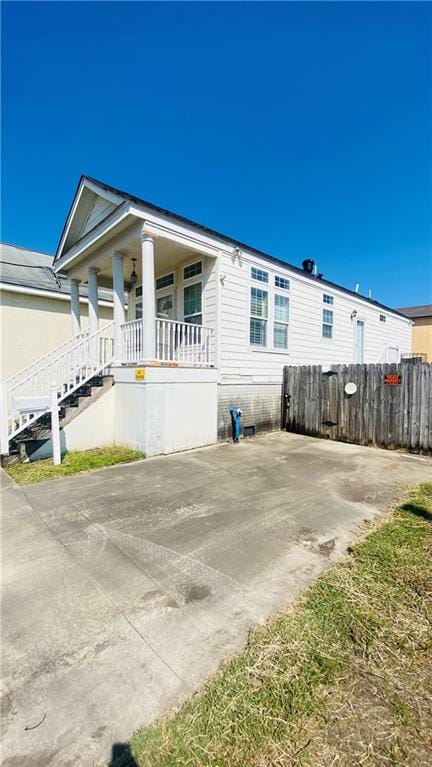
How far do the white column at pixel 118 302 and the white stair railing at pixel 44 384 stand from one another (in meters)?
0.39

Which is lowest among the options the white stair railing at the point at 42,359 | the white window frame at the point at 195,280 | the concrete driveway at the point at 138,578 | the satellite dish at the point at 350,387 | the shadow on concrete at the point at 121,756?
the concrete driveway at the point at 138,578

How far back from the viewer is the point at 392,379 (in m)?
7.43

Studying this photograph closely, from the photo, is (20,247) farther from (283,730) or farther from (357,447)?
(283,730)

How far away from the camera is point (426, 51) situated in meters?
6.32

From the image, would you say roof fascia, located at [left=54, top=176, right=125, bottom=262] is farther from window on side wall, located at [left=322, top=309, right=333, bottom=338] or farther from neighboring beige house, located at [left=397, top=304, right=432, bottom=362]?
neighboring beige house, located at [left=397, top=304, right=432, bottom=362]

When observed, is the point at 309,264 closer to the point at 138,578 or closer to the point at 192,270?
the point at 192,270

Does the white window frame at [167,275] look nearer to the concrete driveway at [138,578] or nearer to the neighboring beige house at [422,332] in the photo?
the concrete driveway at [138,578]

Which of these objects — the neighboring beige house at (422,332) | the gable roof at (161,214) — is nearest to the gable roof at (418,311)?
the neighboring beige house at (422,332)

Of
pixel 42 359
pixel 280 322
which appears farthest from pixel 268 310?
pixel 42 359

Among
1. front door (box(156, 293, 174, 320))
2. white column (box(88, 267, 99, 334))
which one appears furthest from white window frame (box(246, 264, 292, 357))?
white column (box(88, 267, 99, 334))

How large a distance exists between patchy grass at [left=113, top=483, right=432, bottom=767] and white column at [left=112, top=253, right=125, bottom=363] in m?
6.68

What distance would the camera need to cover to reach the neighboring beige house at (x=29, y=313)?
10.3 m

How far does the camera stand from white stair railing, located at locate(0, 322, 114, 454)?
18.7 ft

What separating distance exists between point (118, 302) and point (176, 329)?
1790mm
